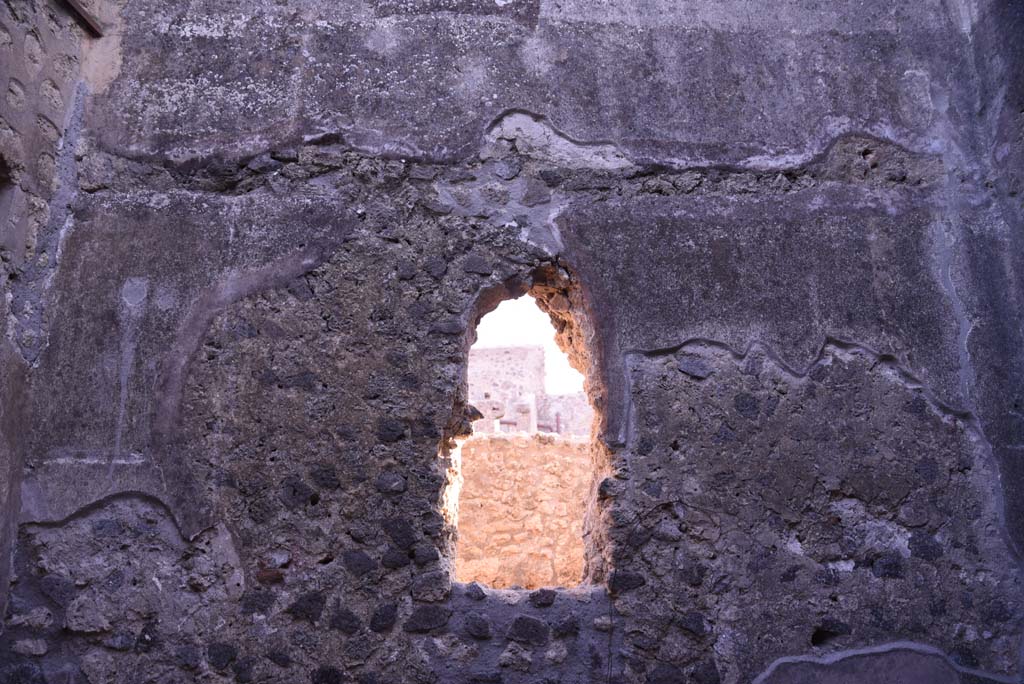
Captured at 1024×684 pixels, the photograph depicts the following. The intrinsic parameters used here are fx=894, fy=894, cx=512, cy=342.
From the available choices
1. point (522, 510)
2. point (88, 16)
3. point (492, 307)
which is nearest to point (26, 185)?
point (88, 16)

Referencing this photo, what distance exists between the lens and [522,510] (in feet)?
20.4

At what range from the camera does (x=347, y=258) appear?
336cm

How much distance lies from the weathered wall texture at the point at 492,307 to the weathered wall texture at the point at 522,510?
276cm

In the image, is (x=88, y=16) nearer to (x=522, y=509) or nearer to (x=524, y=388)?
(x=522, y=509)

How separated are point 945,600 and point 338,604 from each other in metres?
2.12

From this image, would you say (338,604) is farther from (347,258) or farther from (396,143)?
(396,143)

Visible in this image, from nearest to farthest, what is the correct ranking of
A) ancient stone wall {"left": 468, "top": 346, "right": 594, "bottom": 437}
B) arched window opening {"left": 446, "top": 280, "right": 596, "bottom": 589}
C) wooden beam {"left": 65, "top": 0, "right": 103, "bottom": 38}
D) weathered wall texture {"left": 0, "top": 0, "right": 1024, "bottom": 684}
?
weathered wall texture {"left": 0, "top": 0, "right": 1024, "bottom": 684} → wooden beam {"left": 65, "top": 0, "right": 103, "bottom": 38} → arched window opening {"left": 446, "top": 280, "right": 596, "bottom": 589} → ancient stone wall {"left": 468, "top": 346, "right": 594, "bottom": 437}

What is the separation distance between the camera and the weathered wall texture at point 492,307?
3041 millimetres

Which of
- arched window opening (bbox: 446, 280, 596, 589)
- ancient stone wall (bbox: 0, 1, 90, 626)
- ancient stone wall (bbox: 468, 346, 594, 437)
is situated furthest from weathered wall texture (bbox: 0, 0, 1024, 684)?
ancient stone wall (bbox: 468, 346, 594, 437)

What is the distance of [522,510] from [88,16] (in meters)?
4.04

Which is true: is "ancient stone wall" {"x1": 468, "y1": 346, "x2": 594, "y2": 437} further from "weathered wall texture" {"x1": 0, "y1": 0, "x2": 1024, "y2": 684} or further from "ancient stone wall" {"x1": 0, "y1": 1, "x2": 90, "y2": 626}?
"ancient stone wall" {"x1": 0, "y1": 1, "x2": 90, "y2": 626}

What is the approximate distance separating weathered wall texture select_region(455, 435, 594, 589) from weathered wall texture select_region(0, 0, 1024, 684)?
2.76 meters

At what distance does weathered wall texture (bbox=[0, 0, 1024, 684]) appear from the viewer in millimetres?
3041

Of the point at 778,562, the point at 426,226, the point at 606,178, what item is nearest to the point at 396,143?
the point at 426,226
